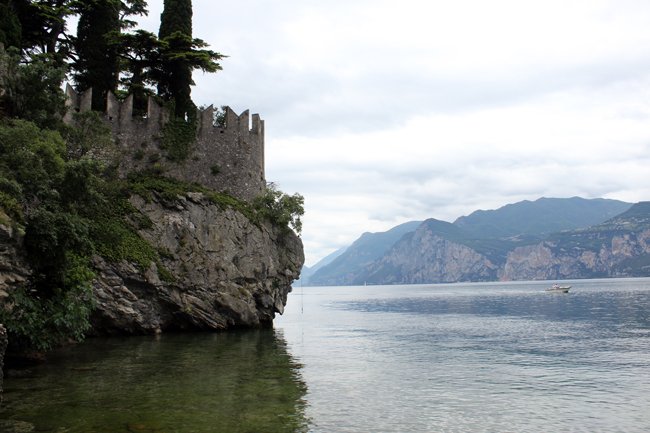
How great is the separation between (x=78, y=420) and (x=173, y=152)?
1296 inches

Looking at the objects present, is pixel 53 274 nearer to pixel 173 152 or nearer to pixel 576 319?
pixel 173 152

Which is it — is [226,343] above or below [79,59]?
below

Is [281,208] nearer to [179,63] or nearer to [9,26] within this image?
[179,63]

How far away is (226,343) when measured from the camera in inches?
1347

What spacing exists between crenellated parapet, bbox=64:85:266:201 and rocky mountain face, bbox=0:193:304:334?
402cm

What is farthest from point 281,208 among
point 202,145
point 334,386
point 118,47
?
point 334,386

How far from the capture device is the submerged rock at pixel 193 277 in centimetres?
3694

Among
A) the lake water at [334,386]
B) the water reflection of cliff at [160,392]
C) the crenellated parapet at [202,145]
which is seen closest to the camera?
the water reflection of cliff at [160,392]

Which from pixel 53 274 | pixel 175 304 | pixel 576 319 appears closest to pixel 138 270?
pixel 175 304

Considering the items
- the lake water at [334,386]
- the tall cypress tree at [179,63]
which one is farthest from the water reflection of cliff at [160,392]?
the tall cypress tree at [179,63]

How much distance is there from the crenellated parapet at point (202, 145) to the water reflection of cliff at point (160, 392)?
18641mm

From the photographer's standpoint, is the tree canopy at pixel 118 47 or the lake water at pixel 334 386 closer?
the lake water at pixel 334 386

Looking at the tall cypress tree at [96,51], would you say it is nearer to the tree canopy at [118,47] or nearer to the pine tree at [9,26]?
the tree canopy at [118,47]

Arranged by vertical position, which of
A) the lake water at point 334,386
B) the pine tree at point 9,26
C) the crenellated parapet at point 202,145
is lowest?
the lake water at point 334,386
